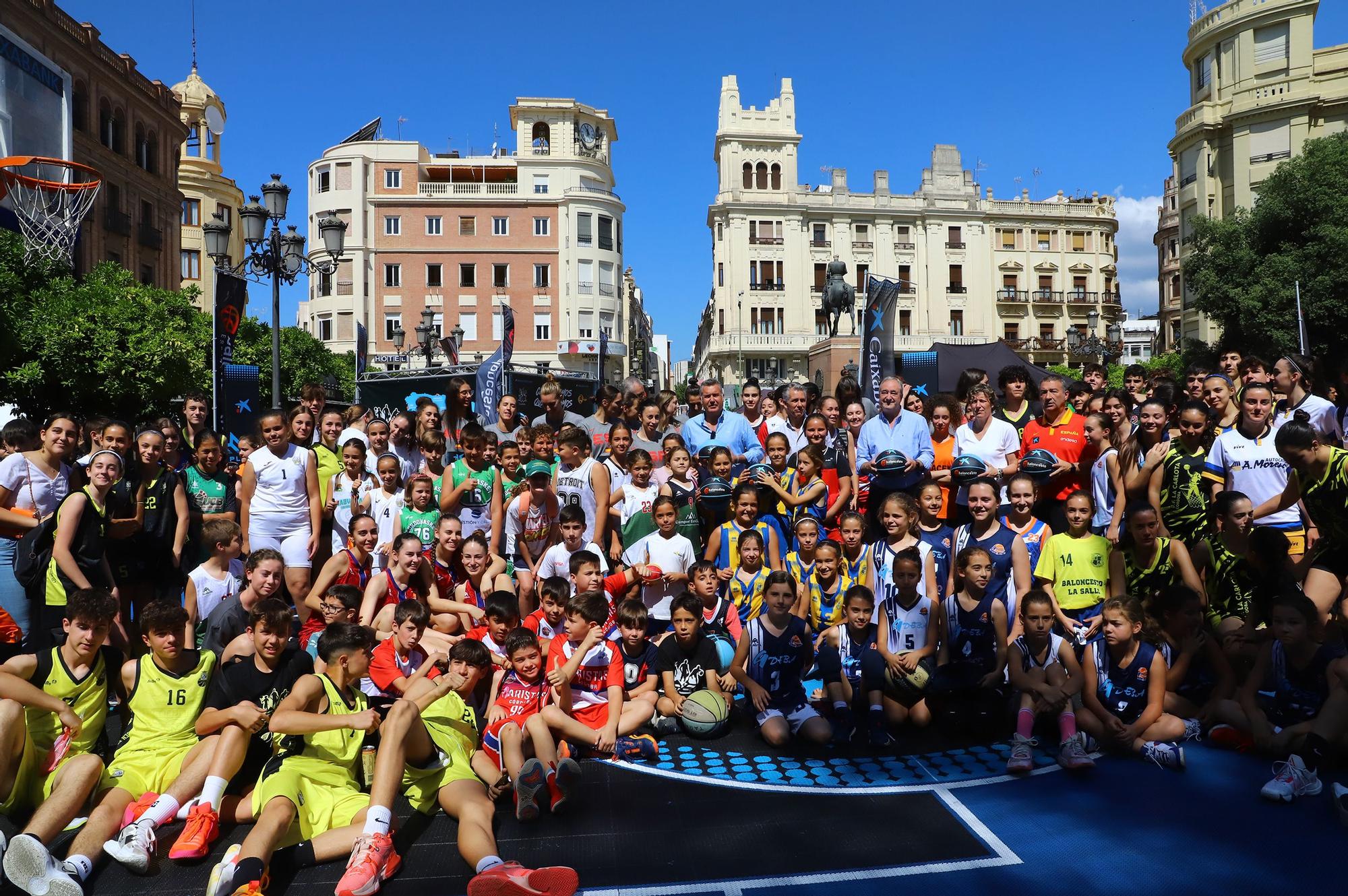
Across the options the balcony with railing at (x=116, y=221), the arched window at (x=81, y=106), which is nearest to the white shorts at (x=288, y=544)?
the arched window at (x=81, y=106)

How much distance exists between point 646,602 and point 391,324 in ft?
149

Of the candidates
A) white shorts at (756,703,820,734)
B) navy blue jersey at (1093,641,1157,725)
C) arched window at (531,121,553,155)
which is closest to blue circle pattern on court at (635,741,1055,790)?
white shorts at (756,703,820,734)

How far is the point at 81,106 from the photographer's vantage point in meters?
30.0

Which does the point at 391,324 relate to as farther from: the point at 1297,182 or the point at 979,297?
the point at 1297,182

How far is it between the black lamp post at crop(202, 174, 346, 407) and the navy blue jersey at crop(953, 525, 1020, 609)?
7969mm

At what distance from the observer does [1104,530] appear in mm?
6488

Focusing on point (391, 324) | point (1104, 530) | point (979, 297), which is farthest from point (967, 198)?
point (1104, 530)

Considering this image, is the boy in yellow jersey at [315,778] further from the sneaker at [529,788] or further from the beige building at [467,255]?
the beige building at [467,255]

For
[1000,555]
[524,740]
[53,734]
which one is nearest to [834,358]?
[1000,555]

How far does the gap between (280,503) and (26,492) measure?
1.53 metres

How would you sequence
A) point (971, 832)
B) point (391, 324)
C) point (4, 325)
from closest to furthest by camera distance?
1. point (971, 832)
2. point (4, 325)
3. point (391, 324)

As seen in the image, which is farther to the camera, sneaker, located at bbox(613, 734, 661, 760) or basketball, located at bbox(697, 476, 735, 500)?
basketball, located at bbox(697, 476, 735, 500)

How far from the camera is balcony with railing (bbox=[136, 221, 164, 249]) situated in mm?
33469

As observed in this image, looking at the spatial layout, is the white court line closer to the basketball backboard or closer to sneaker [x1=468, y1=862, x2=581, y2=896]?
sneaker [x1=468, y1=862, x2=581, y2=896]
